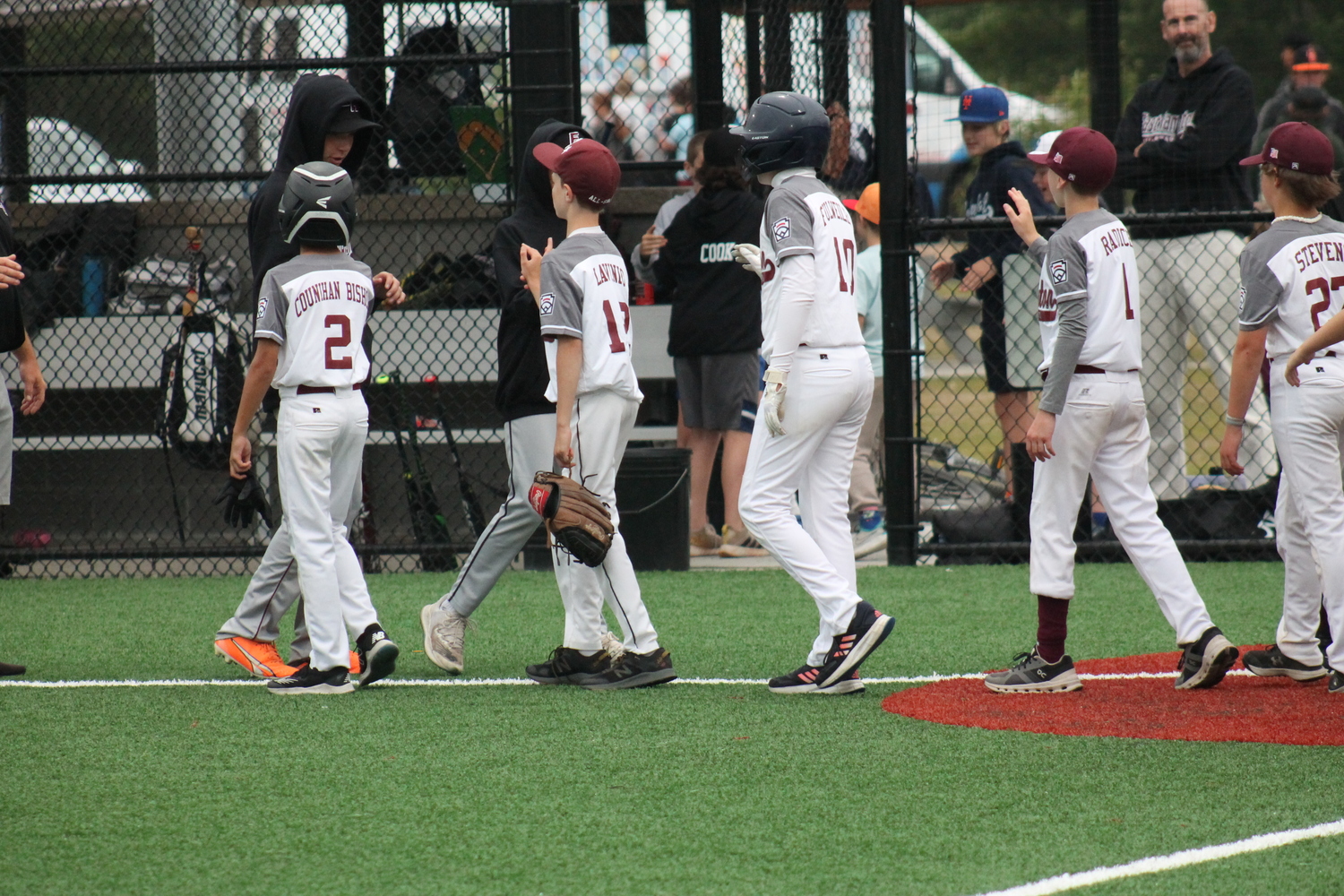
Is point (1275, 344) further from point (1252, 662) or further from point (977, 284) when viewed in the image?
point (977, 284)

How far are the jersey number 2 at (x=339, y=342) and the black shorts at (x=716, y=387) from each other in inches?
135

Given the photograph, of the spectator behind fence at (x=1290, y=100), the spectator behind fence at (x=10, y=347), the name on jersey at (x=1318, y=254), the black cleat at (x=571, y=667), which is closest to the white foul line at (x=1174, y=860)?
the name on jersey at (x=1318, y=254)

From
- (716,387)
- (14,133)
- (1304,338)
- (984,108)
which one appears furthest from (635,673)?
(14,133)

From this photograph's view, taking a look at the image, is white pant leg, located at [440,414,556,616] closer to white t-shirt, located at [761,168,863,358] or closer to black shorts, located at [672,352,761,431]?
white t-shirt, located at [761,168,863,358]

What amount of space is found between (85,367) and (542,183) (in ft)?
14.9

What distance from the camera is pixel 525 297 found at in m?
5.30

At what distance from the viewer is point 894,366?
799cm

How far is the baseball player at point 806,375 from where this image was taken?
4820 mm

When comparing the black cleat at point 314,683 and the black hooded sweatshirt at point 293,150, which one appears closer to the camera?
the black cleat at point 314,683

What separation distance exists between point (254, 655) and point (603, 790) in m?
2.03

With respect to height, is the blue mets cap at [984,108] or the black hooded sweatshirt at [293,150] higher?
the blue mets cap at [984,108]

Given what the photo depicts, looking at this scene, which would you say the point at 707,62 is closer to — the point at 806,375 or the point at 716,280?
the point at 716,280

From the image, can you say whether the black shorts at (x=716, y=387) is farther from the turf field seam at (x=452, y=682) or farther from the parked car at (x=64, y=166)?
the parked car at (x=64, y=166)

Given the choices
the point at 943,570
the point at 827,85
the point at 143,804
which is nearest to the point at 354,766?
the point at 143,804
